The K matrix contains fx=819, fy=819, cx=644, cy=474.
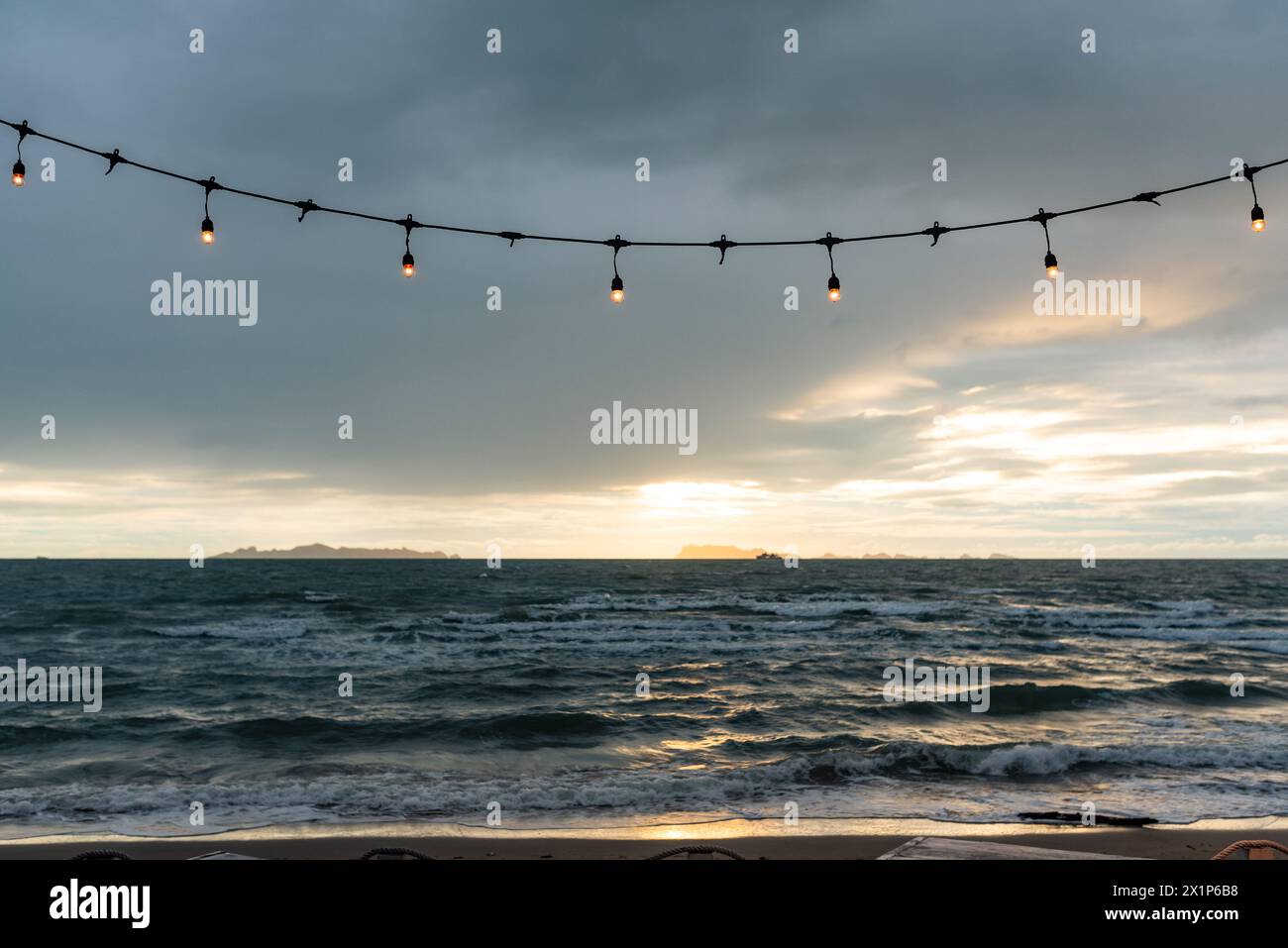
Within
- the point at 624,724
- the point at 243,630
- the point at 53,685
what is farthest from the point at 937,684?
the point at 243,630

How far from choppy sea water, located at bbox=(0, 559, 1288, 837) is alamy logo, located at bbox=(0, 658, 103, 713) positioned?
0.63 meters

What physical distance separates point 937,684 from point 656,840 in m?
15.2

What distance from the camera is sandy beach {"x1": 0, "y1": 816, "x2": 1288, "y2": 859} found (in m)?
8.95

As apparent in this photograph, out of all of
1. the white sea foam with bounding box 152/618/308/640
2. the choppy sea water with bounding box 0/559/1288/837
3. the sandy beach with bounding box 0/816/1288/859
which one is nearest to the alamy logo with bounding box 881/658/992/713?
the choppy sea water with bounding box 0/559/1288/837

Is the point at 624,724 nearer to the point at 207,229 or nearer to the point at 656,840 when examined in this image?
the point at 656,840

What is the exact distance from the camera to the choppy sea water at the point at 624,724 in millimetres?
11469

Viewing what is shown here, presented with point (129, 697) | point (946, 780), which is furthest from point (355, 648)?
point (946, 780)

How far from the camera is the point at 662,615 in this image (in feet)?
149

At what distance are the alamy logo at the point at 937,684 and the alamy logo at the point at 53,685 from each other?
1938 cm

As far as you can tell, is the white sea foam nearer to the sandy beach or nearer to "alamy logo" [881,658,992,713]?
"alamy logo" [881,658,992,713]

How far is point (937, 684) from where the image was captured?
73.4 feet
